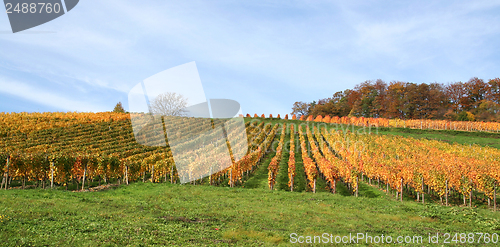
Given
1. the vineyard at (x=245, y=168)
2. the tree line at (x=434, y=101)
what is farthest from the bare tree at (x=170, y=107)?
the tree line at (x=434, y=101)

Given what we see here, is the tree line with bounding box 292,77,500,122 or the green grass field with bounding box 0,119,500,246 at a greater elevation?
the tree line with bounding box 292,77,500,122

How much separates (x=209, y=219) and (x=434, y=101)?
9081 cm

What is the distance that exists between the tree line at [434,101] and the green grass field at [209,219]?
255 ft


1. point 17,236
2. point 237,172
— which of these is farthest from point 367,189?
point 17,236

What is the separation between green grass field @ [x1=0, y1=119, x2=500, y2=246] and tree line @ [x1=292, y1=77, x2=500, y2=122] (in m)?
77.6

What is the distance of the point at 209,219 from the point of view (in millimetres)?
11070

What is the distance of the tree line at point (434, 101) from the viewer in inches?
2977

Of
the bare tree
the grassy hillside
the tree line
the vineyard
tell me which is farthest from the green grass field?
the tree line

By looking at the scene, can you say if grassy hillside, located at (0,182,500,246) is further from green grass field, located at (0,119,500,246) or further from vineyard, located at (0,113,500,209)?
vineyard, located at (0,113,500,209)

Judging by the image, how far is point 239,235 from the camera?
29.5ft

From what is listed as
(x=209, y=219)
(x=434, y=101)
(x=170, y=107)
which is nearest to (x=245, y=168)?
(x=209, y=219)

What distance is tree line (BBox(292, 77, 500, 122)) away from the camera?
248 ft

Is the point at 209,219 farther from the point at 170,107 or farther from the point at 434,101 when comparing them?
the point at 434,101

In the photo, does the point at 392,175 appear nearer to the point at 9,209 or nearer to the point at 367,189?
the point at 367,189
